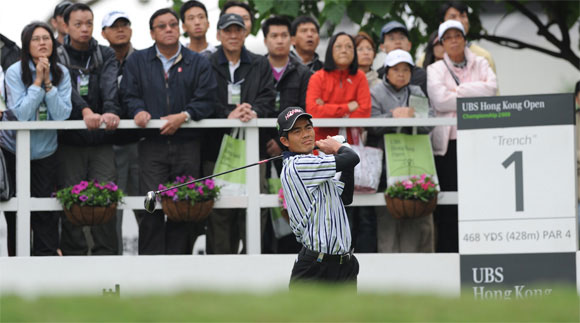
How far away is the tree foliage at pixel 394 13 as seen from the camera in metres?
13.7

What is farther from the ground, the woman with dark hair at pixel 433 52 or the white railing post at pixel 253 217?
the woman with dark hair at pixel 433 52

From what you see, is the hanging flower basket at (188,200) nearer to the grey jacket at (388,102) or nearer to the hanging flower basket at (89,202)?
the hanging flower basket at (89,202)

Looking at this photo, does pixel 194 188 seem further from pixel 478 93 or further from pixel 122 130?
pixel 478 93

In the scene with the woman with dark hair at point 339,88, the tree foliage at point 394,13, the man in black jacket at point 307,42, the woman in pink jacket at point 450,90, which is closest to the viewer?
the woman with dark hair at point 339,88

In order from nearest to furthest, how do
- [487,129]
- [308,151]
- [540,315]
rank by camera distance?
[540,315] < [308,151] < [487,129]

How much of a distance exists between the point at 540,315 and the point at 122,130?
278 inches

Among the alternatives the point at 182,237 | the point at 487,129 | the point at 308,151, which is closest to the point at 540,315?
the point at 308,151

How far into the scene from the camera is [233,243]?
12.0 metres

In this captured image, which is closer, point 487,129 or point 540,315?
point 540,315

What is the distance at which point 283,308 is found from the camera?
531cm

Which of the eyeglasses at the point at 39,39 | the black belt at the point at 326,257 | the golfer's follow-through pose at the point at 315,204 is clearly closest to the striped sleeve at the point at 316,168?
the golfer's follow-through pose at the point at 315,204

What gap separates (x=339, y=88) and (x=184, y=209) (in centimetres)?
196

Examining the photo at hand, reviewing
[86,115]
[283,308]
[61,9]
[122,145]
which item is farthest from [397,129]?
[283,308]

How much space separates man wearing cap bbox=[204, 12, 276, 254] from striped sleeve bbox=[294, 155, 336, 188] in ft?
9.75
